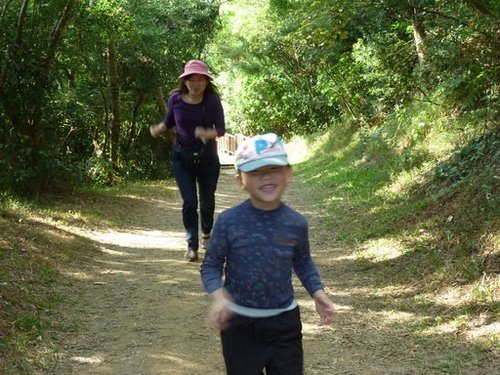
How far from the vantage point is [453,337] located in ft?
13.2

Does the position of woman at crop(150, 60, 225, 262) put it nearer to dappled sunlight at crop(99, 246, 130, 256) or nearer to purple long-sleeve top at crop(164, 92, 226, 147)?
purple long-sleeve top at crop(164, 92, 226, 147)

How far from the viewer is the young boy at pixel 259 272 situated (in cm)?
245

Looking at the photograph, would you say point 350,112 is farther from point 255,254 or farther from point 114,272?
point 255,254

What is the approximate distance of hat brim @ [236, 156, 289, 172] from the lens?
8.05 ft

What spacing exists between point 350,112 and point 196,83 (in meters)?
14.4

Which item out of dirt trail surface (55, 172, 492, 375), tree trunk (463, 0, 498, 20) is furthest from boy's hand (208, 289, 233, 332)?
tree trunk (463, 0, 498, 20)

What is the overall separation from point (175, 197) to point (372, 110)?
7256mm

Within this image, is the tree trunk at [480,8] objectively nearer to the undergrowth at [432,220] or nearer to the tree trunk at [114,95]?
the undergrowth at [432,220]

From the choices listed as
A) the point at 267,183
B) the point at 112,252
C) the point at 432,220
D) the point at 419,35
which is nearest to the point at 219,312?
the point at 267,183

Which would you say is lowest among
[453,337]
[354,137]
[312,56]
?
[453,337]

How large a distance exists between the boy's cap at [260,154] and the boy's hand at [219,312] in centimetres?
56

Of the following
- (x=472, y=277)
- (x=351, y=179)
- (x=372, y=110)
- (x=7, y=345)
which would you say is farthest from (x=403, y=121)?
(x=7, y=345)

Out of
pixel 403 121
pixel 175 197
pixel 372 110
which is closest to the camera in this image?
pixel 403 121

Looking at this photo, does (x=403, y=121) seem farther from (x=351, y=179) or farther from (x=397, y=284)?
(x=397, y=284)
